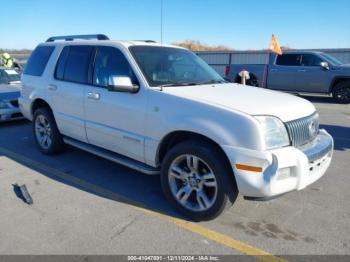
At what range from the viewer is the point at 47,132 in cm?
562

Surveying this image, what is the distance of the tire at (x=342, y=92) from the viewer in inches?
478

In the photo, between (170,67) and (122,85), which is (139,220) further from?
(170,67)

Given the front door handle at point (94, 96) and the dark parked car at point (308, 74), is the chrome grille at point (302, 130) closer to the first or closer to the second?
the front door handle at point (94, 96)

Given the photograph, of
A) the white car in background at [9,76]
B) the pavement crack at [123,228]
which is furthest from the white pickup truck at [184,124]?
the white car in background at [9,76]

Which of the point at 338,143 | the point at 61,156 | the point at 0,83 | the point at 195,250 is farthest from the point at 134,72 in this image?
the point at 0,83

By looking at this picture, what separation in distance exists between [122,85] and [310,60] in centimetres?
1095

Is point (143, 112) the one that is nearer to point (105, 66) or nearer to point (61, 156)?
point (105, 66)

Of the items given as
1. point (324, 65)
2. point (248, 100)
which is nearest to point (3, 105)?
point (248, 100)

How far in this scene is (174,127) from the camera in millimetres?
3484

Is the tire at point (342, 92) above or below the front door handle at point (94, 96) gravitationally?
below

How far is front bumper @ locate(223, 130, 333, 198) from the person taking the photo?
2.97 meters

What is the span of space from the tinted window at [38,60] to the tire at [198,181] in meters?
3.21

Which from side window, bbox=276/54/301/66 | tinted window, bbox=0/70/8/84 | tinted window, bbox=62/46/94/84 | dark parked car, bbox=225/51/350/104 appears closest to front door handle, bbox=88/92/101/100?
tinted window, bbox=62/46/94/84

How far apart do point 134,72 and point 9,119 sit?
5372 mm
